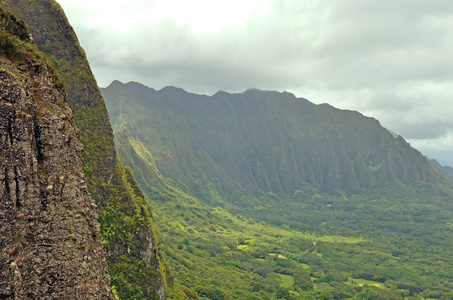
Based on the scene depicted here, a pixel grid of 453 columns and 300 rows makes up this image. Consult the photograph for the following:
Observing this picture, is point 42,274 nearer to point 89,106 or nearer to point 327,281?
point 89,106

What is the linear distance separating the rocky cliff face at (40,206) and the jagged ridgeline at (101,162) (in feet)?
162

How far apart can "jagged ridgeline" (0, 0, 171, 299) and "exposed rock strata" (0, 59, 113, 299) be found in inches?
1941

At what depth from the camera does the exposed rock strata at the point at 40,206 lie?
18.7m

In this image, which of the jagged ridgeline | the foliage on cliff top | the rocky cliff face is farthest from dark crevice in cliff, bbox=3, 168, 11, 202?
the jagged ridgeline

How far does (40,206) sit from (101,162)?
58172 mm

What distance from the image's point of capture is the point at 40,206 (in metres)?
20.5

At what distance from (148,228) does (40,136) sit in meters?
60.7

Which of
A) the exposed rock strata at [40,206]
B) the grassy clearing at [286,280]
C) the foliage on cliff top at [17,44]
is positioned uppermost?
the foliage on cliff top at [17,44]

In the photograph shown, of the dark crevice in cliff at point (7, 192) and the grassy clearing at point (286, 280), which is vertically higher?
the dark crevice in cliff at point (7, 192)

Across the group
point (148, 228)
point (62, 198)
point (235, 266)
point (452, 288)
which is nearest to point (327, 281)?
point (235, 266)

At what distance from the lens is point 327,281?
624 feet

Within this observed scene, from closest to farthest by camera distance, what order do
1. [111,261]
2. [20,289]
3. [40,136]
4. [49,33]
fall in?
[20,289], [40,136], [111,261], [49,33]

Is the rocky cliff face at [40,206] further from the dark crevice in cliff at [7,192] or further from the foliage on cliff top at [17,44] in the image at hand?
the foliage on cliff top at [17,44]

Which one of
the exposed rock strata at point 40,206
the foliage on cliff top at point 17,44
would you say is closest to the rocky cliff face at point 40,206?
the exposed rock strata at point 40,206
